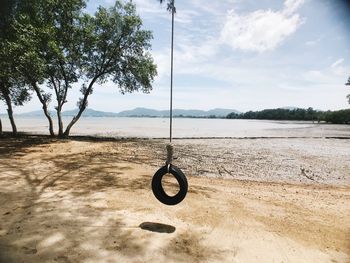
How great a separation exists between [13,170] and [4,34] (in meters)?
11.1

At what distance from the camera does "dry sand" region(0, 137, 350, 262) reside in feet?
16.8

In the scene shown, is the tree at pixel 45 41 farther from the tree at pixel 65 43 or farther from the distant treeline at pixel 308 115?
the distant treeline at pixel 308 115

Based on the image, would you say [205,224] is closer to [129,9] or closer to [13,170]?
[13,170]

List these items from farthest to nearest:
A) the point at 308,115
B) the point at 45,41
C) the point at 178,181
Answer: the point at 308,115, the point at 45,41, the point at 178,181

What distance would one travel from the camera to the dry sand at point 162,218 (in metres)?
5.13

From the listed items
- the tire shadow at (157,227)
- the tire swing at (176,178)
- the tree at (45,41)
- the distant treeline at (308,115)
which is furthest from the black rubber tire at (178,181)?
the distant treeline at (308,115)

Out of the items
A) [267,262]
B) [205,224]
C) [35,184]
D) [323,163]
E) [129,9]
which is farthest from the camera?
[129,9]

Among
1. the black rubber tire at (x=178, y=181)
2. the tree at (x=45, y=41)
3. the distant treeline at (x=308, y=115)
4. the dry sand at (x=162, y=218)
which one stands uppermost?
the tree at (x=45, y=41)

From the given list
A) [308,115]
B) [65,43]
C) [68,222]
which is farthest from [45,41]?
[308,115]

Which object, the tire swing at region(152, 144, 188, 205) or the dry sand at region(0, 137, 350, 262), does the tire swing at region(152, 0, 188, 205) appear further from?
the dry sand at region(0, 137, 350, 262)

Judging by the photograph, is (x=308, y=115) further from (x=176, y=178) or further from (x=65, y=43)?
(x=176, y=178)

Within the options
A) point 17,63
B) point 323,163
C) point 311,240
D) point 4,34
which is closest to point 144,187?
point 311,240

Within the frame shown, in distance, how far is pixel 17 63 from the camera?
17859mm

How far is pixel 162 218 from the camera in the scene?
6.73 meters
